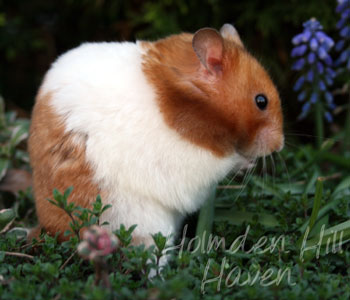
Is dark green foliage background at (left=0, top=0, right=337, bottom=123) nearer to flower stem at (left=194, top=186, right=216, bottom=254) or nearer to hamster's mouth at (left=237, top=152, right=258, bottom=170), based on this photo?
hamster's mouth at (left=237, top=152, right=258, bottom=170)

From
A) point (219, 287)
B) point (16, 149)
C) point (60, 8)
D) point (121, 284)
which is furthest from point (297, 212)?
point (60, 8)

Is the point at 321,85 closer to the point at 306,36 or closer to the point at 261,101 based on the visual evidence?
the point at 306,36

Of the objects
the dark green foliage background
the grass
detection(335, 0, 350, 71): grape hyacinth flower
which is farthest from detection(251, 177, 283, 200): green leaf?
the dark green foliage background

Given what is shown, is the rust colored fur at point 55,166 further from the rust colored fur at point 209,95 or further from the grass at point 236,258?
the rust colored fur at point 209,95

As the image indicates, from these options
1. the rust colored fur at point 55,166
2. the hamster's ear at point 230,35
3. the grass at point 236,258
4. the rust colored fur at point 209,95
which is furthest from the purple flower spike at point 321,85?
the rust colored fur at point 55,166

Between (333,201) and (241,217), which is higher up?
(333,201)

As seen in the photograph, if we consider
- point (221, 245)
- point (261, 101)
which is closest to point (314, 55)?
point (261, 101)
